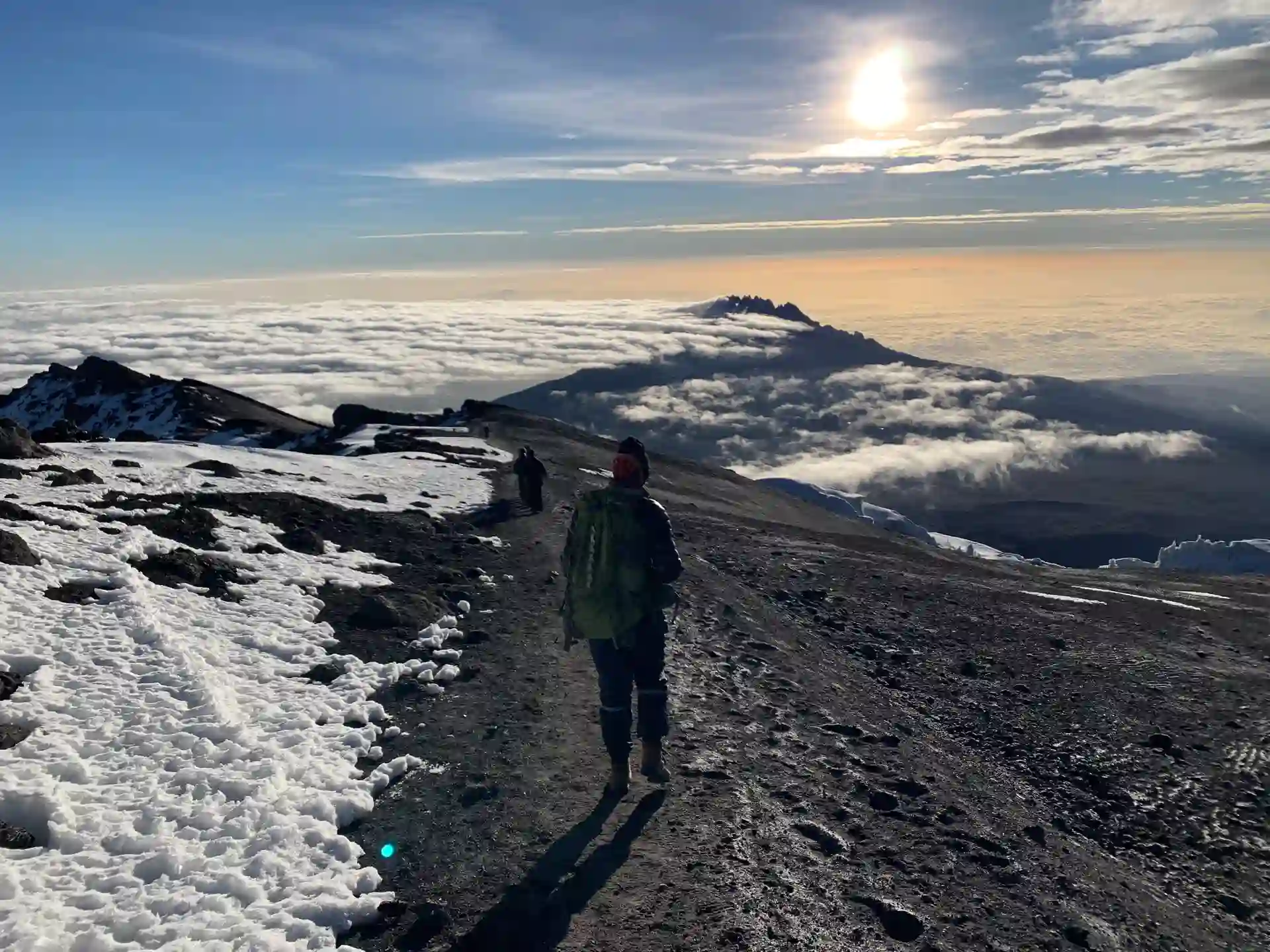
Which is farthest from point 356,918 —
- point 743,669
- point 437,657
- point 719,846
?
point 743,669

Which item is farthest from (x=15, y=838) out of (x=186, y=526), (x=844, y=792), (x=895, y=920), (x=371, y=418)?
(x=371, y=418)

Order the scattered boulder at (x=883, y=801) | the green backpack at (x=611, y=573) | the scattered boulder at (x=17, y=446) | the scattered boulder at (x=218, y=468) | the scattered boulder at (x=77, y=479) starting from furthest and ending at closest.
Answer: the scattered boulder at (x=218, y=468)
the scattered boulder at (x=17, y=446)
the scattered boulder at (x=77, y=479)
the scattered boulder at (x=883, y=801)
the green backpack at (x=611, y=573)

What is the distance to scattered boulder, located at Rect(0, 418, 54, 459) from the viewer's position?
2000 cm

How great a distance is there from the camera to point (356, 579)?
15711 mm

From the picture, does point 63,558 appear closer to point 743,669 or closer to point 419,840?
point 419,840

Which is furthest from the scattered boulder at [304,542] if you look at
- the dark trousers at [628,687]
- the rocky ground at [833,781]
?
the dark trousers at [628,687]

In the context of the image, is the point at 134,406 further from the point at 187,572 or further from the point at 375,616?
the point at 375,616

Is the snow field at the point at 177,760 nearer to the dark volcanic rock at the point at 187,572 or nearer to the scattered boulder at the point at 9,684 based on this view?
the scattered boulder at the point at 9,684

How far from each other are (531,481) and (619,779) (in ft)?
64.3

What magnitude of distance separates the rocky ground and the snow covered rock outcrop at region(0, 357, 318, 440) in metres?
56.3

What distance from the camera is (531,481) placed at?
2723cm

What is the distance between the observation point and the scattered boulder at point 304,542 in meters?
17.0

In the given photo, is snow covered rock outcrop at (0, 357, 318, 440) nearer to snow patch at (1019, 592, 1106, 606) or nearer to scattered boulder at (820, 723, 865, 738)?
snow patch at (1019, 592, 1106, 606)

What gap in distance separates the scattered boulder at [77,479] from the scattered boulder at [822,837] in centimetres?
1744
